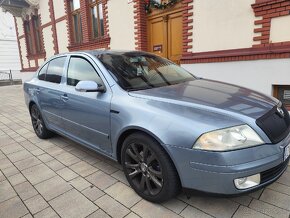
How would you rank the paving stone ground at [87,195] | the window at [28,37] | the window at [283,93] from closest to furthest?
the paving stone ground at [87,195] → the window at [283,93] → the window at [28,37]

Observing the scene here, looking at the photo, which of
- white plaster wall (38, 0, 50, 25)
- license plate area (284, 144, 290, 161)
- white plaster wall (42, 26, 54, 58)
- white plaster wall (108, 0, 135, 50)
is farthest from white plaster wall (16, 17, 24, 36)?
license plate area (284, 144, 290, 161)

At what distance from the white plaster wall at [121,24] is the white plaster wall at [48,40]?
546 centimetres

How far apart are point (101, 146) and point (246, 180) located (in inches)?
64.6

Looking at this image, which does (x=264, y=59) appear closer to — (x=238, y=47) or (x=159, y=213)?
(x=238, y=47)

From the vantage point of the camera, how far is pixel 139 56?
3.24 m

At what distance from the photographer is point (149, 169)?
2.23m

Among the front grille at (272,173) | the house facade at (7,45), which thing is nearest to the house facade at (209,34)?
the front grille at (272,173)

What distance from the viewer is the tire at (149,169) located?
2.04m

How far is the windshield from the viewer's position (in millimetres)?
2634

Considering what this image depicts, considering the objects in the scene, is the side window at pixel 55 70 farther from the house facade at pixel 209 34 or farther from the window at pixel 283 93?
the window at pixel 283 93

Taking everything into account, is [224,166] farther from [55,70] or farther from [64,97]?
[55,70]

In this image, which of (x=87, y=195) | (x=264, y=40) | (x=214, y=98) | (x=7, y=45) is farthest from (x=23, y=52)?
(x=214, y=98)

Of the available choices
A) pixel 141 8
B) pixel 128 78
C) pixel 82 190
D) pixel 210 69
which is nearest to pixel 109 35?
pixel 141 8

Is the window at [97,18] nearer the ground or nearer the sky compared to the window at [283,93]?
nearer the sky
